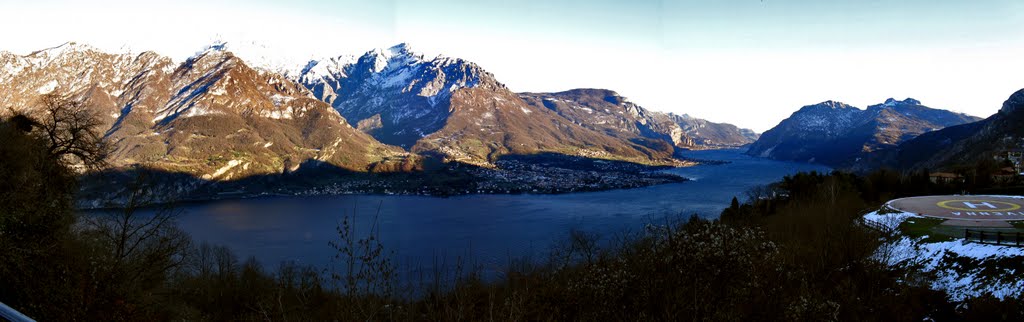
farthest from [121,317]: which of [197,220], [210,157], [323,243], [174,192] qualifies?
[210,157]

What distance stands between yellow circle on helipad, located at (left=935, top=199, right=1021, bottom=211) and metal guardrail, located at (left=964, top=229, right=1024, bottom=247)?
1069cm

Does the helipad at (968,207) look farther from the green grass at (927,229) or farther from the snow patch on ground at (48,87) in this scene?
the snow patch on ground at (48,87)

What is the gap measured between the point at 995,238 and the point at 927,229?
4.38m

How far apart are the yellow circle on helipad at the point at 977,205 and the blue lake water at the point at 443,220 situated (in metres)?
17.9

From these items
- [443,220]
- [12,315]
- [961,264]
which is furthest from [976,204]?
[443,220]

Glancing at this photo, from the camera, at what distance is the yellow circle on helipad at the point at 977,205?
29.6 metres

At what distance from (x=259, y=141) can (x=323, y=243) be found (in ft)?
355

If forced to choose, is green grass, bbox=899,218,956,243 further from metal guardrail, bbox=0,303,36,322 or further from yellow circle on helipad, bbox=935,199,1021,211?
metal guardrail, bbox=0,303,36,322

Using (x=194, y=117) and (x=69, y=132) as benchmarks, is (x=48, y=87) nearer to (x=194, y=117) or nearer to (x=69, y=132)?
(x=194, y=117)

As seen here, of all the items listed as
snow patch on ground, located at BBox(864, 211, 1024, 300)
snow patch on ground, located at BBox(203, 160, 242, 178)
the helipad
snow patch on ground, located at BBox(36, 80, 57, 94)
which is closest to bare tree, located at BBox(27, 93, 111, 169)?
snow patch on ground, located at BBox(864, 211, 1024, 300)

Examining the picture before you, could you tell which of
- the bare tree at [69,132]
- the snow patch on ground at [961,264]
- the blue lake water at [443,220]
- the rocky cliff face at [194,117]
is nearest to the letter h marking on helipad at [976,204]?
the snow patch on ground at [961,264]

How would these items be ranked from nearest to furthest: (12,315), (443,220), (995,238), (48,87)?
(12,315)
(995,238)
(443,220)
(48,87)

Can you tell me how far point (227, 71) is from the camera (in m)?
193

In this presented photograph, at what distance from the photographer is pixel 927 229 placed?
2523cm
